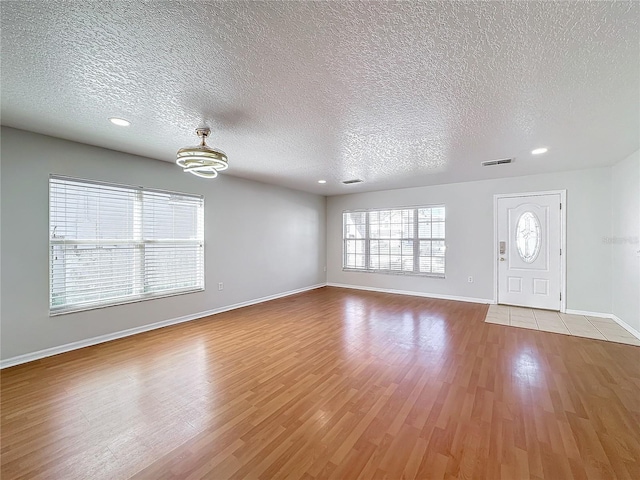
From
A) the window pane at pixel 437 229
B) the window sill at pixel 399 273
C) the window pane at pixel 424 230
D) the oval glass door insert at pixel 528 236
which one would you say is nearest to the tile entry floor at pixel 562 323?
the oval glass door insert at pixel 528 236

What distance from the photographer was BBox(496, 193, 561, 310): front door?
4520mm

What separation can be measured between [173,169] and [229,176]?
966 mm

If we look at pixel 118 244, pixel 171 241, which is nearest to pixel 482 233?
pixel 171 241

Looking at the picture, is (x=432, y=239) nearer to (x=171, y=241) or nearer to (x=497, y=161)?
(x=497, y=161)

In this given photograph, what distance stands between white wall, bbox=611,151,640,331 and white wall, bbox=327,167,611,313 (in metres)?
0.12

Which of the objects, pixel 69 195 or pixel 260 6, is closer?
pixel 260 6

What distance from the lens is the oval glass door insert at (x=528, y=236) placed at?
4652 mm

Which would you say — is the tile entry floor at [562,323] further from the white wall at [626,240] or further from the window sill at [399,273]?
the window sill at [399,273]

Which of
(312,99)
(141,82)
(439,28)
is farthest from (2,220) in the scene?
(439,28)

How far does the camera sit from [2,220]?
265 cm

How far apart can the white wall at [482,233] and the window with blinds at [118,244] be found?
3.88 m

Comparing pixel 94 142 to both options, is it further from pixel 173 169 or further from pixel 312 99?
pixel 312 99

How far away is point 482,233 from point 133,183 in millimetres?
6070

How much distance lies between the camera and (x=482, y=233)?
203 inches
